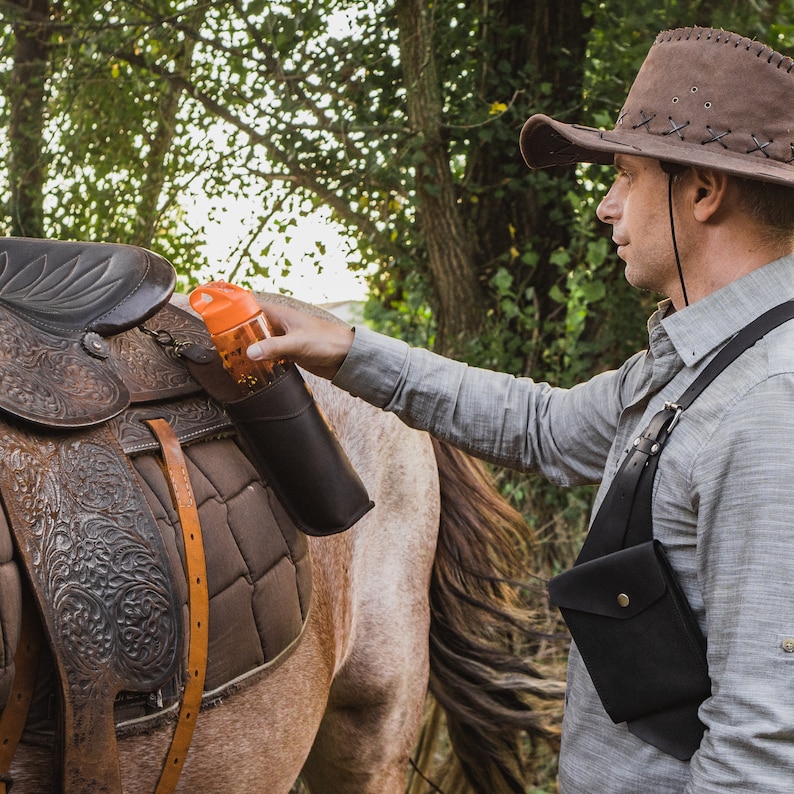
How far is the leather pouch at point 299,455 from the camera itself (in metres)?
1.52

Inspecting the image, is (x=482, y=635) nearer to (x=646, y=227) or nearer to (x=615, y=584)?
(x=615, y=584)

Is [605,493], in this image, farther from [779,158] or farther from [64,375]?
[64,375]

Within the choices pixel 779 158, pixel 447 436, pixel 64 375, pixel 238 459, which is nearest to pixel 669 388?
pixel 779 158

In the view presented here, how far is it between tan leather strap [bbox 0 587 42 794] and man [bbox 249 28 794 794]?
19.8 inches

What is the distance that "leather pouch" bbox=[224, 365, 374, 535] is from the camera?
1.52m

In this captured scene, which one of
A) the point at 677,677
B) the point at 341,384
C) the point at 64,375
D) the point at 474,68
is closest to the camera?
the point at 677,677

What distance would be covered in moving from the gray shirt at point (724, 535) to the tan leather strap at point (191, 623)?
55cm

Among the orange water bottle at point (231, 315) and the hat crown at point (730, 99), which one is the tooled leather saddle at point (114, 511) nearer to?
the orange water bottle at point (231, 315)

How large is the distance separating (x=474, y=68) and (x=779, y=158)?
306cm

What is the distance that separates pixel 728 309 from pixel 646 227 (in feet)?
0.49

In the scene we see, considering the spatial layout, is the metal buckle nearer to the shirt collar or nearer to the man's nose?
the shirt collar

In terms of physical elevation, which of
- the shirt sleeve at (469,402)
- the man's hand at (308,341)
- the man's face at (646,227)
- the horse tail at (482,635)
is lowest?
the horse tail at (482,635)

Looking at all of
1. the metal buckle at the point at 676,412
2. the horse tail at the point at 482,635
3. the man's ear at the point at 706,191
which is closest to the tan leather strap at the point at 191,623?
the metal buckle at the point at 676,412

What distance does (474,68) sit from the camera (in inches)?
155
